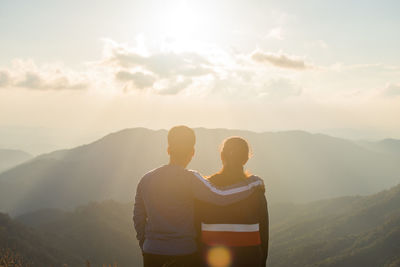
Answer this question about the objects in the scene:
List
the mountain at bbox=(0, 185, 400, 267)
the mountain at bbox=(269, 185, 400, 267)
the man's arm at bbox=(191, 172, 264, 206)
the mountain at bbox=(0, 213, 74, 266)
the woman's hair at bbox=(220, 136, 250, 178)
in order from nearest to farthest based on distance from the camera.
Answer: the man's arm at bbox=(191, 172, 264, 206), the woman's hair at bbox=(220, 136, 250, 178), the mountain at bbox=(0, 213, 74, 266), the mountain at bbox=(0, 185, 400, 267), the mountain at bbox=(269, 185, 400, 267)

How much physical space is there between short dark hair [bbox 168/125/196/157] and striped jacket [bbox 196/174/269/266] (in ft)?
2.77

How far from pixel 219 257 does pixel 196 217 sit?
71 cm

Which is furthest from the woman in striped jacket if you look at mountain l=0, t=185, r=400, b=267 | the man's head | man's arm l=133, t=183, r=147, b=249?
mountain l=0, t=185, r=400, b=267

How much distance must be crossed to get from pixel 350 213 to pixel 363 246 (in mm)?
46490

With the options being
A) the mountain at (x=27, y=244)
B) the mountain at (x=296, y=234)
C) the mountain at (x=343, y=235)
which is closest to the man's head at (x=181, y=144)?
the mountain at (x=27, y=244)

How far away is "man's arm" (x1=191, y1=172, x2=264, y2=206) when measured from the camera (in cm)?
523

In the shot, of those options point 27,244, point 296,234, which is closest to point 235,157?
point 27,244

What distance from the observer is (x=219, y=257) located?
17.6ft

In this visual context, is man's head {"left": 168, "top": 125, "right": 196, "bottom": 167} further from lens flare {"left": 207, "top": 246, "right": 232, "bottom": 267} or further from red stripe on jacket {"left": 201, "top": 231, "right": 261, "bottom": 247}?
lens flare {"left": 207, "top": 246, "right": 232, "bottom": 267}

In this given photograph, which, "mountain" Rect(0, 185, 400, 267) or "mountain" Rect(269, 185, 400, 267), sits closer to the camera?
"mountain" Rect(0, 185, 400, 267)

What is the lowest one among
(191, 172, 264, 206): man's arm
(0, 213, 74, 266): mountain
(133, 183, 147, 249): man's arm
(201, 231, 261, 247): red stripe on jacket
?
(0, 213, 74, 266): mountain

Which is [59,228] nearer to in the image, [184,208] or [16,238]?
[16,238]

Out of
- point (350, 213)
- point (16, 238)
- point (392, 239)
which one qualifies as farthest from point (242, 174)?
point (350, 213)

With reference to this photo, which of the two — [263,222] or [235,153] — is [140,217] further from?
[263,222]
